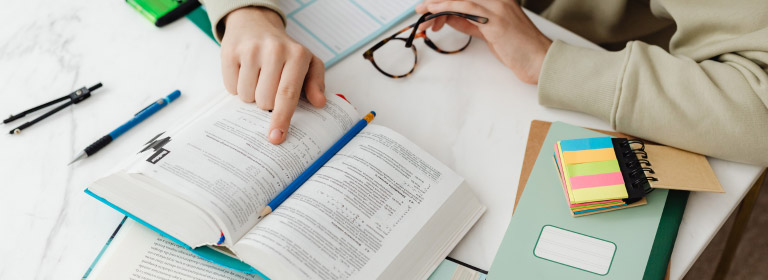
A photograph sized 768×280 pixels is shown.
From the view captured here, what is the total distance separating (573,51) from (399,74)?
290mm

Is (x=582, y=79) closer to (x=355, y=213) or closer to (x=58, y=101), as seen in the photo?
(x=355, y=213)

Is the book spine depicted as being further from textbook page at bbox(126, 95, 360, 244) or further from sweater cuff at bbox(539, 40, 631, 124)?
textbook page at bbox(126, 95, 360, 244)

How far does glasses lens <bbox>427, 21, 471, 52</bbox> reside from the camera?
1017 millimetres

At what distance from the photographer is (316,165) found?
78 cm

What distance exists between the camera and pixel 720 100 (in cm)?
83

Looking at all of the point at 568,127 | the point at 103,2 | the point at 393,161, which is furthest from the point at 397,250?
the point at 103,2

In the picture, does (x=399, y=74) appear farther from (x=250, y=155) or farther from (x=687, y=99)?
(x=687, y=99)

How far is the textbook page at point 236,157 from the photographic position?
68 cm

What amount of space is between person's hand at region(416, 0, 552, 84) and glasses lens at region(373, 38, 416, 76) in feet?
0.18

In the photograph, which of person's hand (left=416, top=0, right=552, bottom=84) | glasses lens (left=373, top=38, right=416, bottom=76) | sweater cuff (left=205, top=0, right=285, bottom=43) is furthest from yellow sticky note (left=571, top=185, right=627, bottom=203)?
sweater cuff (left=205, top=0, right=285, bottom=43)

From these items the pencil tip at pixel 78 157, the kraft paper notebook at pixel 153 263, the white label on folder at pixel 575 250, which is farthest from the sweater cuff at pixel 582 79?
the pencil tip at pixel 78 157

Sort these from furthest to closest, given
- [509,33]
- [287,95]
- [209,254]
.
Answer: [509,33], [287,95], [209,254]

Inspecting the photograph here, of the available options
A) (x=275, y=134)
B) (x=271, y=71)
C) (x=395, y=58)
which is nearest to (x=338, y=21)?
(x=395, y=58)

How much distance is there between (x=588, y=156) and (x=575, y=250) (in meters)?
0.14
